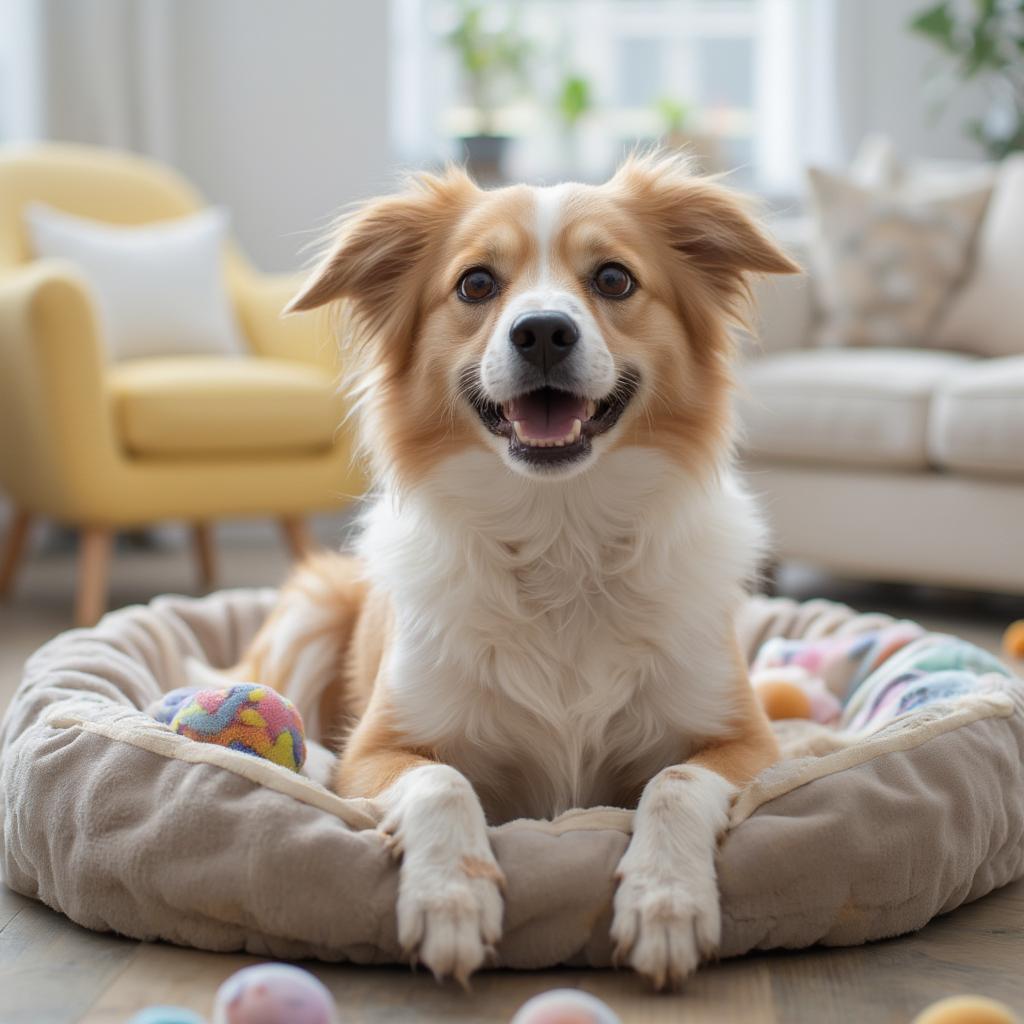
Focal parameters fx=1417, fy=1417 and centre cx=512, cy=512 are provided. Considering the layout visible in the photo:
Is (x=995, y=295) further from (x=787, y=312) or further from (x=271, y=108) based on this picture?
(x=271, y=108)

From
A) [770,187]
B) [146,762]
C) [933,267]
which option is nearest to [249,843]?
[146,762]

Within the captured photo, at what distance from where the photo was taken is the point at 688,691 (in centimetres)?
202

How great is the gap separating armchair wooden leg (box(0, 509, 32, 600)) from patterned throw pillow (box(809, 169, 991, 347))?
104 inches

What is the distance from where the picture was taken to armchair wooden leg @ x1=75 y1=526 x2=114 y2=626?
13.0 feet

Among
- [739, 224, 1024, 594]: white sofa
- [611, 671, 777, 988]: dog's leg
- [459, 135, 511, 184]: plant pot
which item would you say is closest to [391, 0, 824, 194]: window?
[459, 135, 511, 184]: plant pot

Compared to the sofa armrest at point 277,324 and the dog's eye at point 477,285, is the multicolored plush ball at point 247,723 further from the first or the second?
the sofa armrest at point 277,324

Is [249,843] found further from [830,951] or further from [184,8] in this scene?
[184,8]

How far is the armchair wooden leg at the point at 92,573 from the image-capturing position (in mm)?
3973

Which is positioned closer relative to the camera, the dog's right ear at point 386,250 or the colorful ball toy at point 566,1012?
the colorful ball toy at point 566,1012

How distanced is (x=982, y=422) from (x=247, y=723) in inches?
99.0

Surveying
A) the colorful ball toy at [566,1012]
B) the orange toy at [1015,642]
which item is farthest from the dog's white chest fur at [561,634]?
the orange toy at [1015,642]

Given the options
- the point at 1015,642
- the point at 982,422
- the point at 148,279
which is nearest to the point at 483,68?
the point at 148,279

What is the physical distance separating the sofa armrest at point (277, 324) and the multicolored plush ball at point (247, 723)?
2492mm

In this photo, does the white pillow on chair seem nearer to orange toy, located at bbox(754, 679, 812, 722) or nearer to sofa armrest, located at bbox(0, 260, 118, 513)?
sofa armrest, located at bbox(0, 260, 118, 513)
